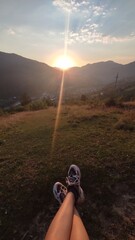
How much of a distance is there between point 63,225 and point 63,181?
2.70m

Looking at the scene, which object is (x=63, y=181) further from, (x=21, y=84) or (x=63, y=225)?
(x=21, y=84)

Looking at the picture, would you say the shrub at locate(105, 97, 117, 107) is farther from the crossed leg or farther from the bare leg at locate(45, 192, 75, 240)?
the crossed leg

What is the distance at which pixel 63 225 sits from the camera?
12.2 ft

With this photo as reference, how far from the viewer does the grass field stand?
508cm

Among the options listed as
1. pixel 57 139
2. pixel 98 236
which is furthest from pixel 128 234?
pixel 57 139

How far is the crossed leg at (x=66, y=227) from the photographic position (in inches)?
139

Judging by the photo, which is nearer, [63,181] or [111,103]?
[63,181]

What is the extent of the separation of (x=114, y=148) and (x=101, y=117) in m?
6.69

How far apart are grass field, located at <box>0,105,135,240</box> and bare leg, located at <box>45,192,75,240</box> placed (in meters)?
1.14

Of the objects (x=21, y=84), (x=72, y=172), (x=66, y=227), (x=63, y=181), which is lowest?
(x=21, y=84)

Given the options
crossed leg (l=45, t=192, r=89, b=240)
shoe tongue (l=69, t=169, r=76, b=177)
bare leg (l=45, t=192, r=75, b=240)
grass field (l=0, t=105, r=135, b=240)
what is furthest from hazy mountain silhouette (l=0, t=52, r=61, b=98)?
crossed leg (l=45, t=192, r=89, b=240)

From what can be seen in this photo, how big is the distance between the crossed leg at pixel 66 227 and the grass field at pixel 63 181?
3.69ft

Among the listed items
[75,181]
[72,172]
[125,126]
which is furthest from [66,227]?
[125,126]

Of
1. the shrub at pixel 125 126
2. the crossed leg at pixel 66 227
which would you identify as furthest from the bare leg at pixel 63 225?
the shrub at pixel 125 126
